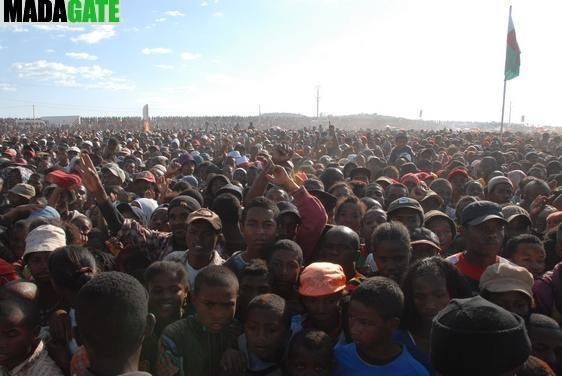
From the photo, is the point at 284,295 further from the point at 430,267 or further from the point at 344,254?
the point at 430,267

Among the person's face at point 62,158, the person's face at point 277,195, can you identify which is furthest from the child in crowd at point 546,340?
the person's face at point 62,158

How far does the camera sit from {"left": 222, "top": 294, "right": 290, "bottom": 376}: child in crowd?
246 cm

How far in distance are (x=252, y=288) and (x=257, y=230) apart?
61 centimetres

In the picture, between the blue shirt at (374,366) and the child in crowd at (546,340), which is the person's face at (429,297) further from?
the child in crowd at (546,340)

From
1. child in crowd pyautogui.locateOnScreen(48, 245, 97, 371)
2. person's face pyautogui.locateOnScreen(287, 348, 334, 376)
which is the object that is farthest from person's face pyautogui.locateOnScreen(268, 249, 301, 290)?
child in crowd pyautogui.locateOnScreen(48, 245, 97, 371)

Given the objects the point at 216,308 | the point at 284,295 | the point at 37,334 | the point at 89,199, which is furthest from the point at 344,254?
the point at 89,199

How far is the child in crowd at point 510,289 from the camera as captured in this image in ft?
8.63

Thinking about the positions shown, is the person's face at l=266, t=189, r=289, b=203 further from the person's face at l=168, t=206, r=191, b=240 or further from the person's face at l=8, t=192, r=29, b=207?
the person's face at l=8, t=192, r=29, b=207

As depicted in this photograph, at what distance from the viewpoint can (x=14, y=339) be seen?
90.0 inches

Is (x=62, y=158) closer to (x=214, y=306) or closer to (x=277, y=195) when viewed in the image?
(x=277, y=195)

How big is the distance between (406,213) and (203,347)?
2216 millimetres

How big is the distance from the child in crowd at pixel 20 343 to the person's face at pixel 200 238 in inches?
46.2

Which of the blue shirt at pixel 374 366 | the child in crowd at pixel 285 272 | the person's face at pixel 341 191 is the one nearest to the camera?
the blue shirt at pixel 374 366

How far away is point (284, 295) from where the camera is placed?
2.97 metres
